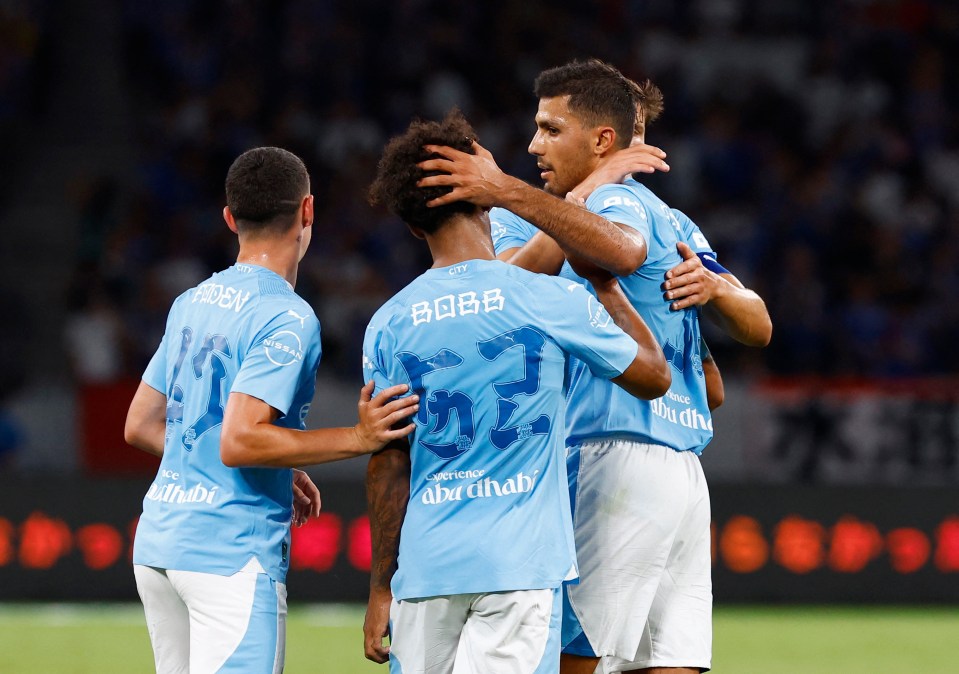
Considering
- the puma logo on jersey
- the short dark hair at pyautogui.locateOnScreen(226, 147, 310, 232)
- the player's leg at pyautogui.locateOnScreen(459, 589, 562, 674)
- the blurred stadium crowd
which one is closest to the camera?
the player's leg at pyautogui.locateOnScreen(459, 589, 562, 674)

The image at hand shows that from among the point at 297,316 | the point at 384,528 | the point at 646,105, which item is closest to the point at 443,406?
the point at 384,528

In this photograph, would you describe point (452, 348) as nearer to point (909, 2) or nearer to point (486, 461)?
point (486, 461)

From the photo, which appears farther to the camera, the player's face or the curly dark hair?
the curly dark hair

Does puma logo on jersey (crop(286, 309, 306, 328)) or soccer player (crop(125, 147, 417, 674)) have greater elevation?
puma logo on jersey (crop(286, 309, 306, 328))

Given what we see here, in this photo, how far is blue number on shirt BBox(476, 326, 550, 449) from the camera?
3955 mm

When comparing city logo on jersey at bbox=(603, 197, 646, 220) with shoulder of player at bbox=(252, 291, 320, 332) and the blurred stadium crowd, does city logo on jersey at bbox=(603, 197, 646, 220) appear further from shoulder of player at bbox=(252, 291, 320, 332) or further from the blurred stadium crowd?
the blurred stadium crowd

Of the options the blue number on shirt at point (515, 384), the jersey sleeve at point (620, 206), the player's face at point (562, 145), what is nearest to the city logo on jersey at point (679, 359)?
the jersey sleeve at point (620, 206)

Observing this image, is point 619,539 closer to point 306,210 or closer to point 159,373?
point 306,210

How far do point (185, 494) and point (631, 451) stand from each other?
1.46 metres

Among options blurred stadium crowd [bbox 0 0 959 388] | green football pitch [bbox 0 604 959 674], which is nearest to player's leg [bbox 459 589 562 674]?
green football pitch [bbox 0 604 959 674]

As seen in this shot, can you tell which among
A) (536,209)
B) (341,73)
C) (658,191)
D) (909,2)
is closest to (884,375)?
(658,191)

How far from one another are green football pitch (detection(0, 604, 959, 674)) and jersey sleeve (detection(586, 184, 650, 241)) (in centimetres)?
490

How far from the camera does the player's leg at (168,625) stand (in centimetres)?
436

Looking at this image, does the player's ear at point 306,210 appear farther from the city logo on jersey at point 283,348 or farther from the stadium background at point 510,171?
the stadium background at point 510,171
